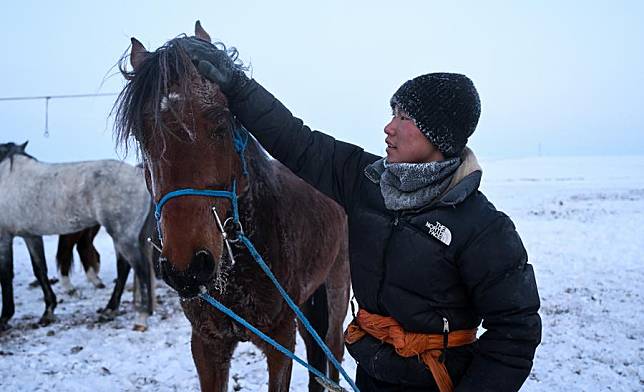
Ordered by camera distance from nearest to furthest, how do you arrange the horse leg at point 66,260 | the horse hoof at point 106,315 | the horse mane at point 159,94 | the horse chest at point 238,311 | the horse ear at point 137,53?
the horse mane at point 159,94 → the horse ear at point 137,53 → the horse chest at point 238,311 → the horse hoof at point 106,315 → the horse leg at point 66,260

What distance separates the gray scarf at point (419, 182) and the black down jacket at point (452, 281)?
0.10 feet

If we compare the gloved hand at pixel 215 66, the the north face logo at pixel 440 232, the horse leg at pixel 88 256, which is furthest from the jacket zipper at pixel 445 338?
the horse leg at pixel 88 256

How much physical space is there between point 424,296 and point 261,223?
1.07m

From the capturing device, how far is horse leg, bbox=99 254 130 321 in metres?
6.12

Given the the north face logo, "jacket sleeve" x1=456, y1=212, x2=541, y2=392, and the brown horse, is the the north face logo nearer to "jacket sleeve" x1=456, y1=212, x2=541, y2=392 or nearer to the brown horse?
"jacket sleeve" x1=456, y1=212, x2=541, y2=392

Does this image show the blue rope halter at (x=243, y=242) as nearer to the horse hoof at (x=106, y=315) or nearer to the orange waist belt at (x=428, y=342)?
the orange waist belt at (x=428, y=342)

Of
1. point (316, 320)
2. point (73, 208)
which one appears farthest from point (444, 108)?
point (73, 208)

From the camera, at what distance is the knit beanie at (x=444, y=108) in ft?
5.08

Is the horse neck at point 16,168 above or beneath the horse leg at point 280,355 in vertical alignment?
above

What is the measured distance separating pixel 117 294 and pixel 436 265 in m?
5.80

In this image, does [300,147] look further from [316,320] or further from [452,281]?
[316,320]

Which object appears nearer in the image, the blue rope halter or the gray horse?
the blue rope halter

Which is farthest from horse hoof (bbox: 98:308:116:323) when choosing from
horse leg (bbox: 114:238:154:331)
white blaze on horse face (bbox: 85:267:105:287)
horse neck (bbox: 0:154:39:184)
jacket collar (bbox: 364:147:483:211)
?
jacket collar (bbox: 364:147:483:211)

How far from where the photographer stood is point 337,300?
3967 millimetres
